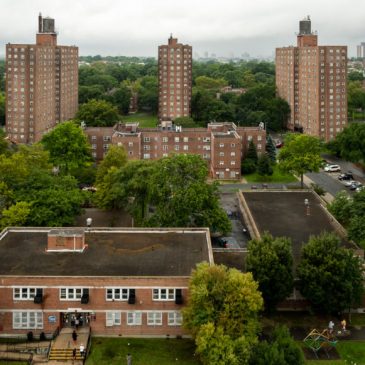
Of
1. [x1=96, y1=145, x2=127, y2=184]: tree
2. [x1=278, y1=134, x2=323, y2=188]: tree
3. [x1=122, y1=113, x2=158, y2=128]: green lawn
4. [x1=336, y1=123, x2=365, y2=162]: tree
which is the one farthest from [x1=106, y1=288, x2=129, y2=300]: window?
[x1=122, y1=113, x2=158, y2=128]: green lawn

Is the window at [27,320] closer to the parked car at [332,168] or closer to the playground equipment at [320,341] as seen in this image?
the playground equipment at [320,341]

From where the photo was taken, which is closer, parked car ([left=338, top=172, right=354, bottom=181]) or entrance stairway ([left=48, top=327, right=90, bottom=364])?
entrance stairway ([left=48, top=327, right=90, bottom=364])

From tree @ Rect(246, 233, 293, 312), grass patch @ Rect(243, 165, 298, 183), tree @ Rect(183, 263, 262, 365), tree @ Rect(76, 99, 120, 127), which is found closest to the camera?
tree @ Rect(183, 263, 262, 365)

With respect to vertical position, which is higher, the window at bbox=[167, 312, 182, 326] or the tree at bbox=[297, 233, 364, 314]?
the tree at bbox=[297, 233, 364, 314]

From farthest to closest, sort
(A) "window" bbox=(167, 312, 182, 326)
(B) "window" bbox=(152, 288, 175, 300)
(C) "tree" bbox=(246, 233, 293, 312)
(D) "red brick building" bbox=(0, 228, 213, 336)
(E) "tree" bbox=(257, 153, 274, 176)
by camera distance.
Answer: (E) "tree" bbox=(257, 153, 274, 176)
(C) "tree" bbox=(246, 233, 293, 312)
(A) "window" bbox=(167, 312, 182, 326)
(B) "window" bbox=(152, 288, 175, 300)
(D) "red brick building" bbox=(0, 228, 213, 336)

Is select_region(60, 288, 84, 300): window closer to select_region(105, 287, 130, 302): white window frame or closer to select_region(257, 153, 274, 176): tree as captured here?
select_region(105, 287, 130, 302): white window frame

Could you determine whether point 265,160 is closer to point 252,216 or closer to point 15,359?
point 252,216
